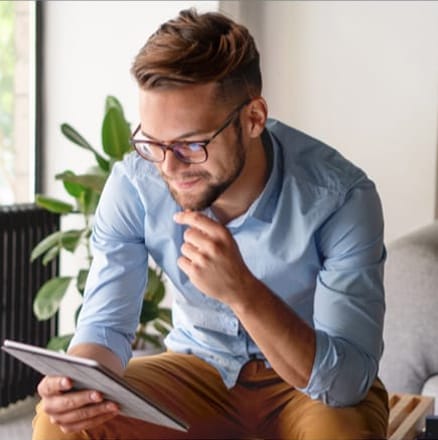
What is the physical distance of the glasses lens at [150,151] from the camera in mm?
1663

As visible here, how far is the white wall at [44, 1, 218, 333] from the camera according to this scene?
3.61 metres

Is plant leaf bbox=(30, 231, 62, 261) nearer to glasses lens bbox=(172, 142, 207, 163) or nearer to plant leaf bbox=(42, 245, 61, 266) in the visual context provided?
plant leaf bbox=(42, 245, 61, 266)

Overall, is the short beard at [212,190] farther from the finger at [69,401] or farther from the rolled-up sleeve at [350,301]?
the finger at [69,401]

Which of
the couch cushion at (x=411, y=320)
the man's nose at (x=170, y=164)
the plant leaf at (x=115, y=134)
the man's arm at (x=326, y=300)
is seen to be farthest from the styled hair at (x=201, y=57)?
the plant leaf at (x=115, y=134)

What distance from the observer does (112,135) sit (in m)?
3.21

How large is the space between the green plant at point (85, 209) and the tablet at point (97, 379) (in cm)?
163

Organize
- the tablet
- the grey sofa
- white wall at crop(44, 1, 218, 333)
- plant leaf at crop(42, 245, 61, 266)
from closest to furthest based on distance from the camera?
the tablet < the grey sofa < plant leaf at crop(42, 245, 61, 266) < white wall at crop(44, 1, 218, 333)

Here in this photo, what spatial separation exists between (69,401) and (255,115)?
56 centimetres

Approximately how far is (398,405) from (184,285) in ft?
1.91

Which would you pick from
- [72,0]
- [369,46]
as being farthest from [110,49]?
[369,46]

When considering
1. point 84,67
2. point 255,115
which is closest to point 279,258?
point 255,115

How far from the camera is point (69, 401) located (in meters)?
1.58

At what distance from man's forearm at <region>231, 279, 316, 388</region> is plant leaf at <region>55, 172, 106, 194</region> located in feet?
5.57

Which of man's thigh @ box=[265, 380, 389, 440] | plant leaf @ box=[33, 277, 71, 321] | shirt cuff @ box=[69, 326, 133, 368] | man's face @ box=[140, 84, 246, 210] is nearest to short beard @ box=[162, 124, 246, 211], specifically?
man's face @ box=[140, 84, 246, 210]
